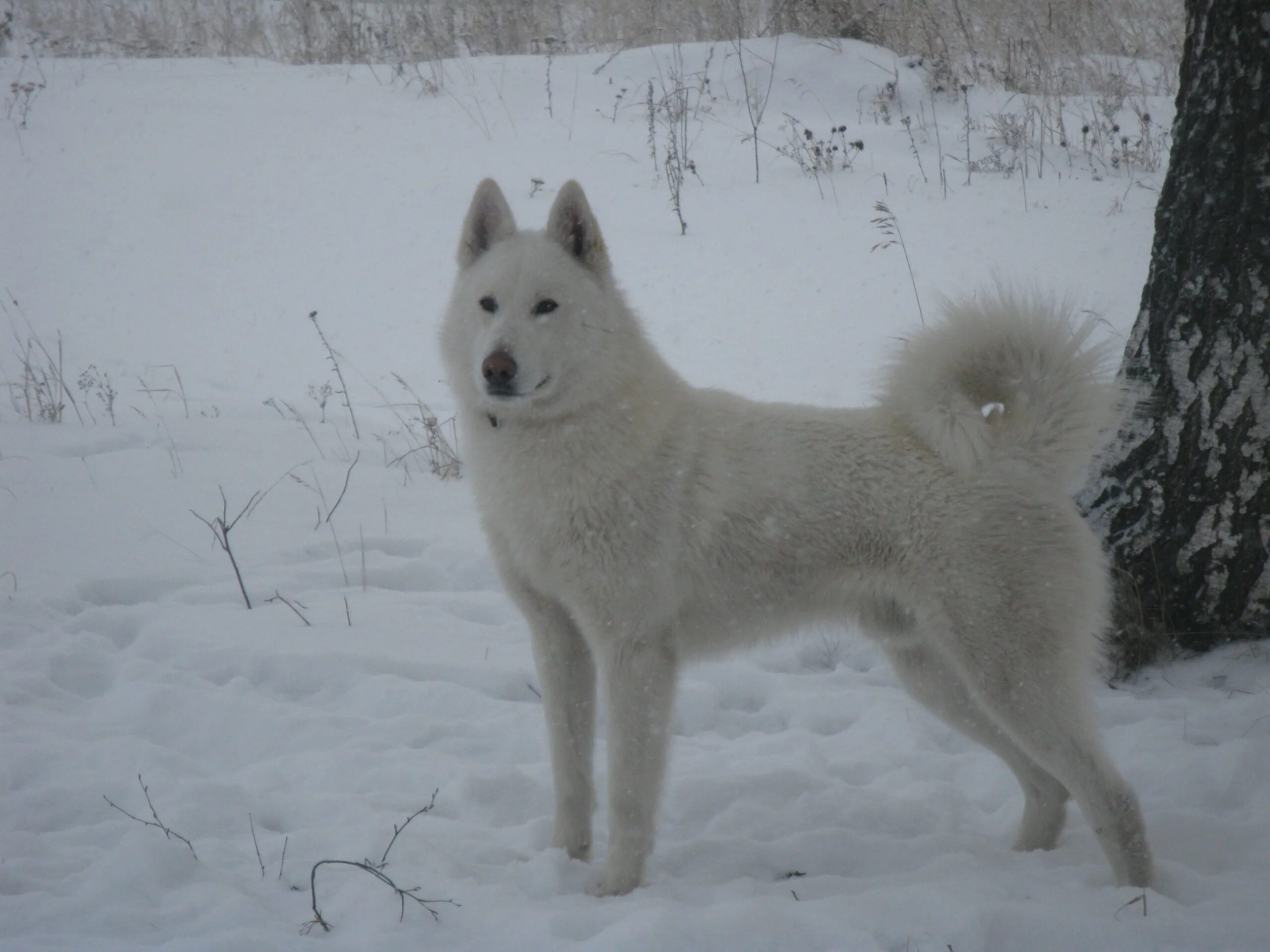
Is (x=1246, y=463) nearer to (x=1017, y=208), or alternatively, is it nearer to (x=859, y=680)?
(x=859, y=680)

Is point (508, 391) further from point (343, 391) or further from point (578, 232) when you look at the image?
point (343, 391)

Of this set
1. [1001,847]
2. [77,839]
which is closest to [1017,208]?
[1001,847]

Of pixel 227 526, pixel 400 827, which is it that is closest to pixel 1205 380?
pixel 400 827

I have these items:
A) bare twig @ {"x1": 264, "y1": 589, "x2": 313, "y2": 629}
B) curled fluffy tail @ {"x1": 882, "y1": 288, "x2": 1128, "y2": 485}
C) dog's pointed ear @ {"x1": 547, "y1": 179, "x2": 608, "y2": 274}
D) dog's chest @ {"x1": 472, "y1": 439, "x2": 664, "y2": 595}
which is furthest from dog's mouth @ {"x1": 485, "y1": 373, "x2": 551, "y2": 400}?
bare twig @ {"x1": 264, "y1": 589, "x2": 313, "y2": 629}

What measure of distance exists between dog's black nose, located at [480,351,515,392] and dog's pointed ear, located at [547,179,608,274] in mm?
501

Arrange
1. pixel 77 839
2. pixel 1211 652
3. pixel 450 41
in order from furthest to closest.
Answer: pixel 450 41 < pixel 1211 652 < pixel 77 839

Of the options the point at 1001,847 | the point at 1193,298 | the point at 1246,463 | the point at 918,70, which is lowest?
the point at 1001,847

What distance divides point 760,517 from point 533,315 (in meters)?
0.85

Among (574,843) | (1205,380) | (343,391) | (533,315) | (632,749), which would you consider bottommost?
(574,843)

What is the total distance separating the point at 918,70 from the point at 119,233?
24.8 ft

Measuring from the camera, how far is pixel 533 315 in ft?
8.61

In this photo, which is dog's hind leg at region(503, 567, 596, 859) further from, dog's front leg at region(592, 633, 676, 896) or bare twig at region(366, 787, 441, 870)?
bare twig at region(366, 787, 441, 870)

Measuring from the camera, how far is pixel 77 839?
239 cm

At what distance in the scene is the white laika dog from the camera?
96.7 inches
